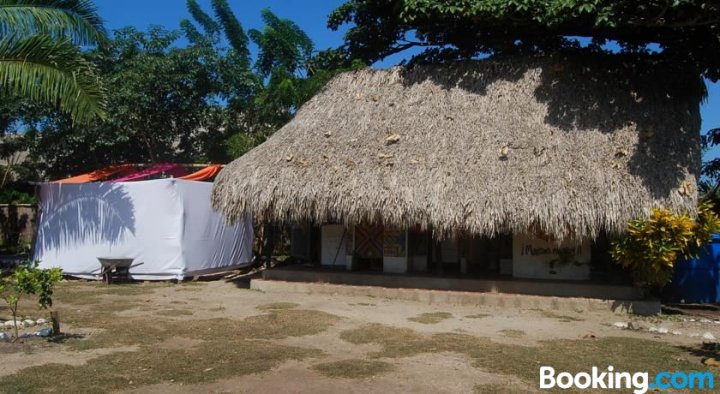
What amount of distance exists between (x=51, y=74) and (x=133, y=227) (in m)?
4.96

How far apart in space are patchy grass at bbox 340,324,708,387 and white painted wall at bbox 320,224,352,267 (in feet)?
18.8

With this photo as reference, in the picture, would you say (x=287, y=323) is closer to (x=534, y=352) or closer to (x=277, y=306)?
(x=277, y=306)

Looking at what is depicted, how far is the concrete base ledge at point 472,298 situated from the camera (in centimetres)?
1074

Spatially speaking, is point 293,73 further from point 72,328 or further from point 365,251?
point 72,328

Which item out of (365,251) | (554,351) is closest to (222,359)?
(554,351)

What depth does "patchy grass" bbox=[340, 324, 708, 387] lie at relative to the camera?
682 centimetres

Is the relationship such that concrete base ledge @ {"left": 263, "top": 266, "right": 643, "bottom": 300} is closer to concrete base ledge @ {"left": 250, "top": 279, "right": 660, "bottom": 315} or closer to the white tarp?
concrete base ledge @ {"left": 250, "top": 279, "right": 660, "bottom": 315}

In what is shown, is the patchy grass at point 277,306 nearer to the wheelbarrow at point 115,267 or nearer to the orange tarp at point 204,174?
the wheelbarrow at point 115,267

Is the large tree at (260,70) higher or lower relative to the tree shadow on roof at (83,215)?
higher

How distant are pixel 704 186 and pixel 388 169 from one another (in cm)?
723

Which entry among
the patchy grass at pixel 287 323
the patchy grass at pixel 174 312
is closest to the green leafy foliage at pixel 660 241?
the patchy grass at pixel 287 323

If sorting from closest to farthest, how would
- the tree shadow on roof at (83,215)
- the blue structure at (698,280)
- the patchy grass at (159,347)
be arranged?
the patchy grass at (159,347) → the blue structure at (698,280) → the tree shadow on roof at (83,215)

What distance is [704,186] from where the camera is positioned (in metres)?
14.2

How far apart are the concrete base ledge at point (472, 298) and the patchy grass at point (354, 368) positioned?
16.7 feet
